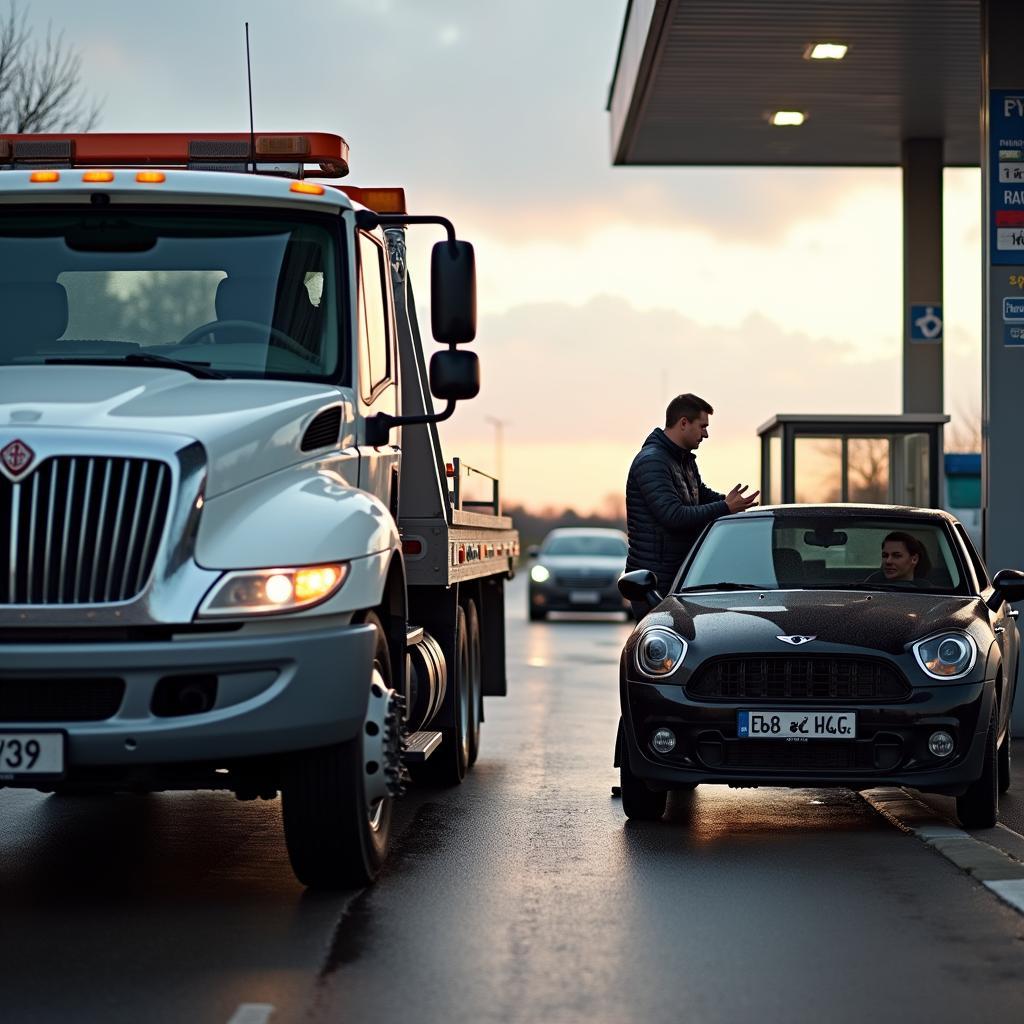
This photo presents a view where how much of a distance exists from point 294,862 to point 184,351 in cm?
205

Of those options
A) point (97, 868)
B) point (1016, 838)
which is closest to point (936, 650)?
point (1016, 838)

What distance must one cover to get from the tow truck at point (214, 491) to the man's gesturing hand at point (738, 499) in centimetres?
209

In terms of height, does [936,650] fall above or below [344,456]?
below

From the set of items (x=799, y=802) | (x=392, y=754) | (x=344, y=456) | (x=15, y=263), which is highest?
(x=15, y=263)

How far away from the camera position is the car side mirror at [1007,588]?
9.81 metres

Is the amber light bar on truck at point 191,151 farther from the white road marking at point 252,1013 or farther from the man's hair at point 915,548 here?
the white road marking at point 252,1013

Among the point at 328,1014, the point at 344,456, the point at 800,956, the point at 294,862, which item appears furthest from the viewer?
the point at 344,456

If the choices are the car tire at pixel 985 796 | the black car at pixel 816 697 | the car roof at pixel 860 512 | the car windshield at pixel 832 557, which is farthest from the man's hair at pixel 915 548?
the car tire at pixel 985 796

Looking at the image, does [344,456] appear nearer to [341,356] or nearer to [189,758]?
[341,356]

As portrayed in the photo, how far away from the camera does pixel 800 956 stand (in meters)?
6.24

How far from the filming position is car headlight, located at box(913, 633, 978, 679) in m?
8.77

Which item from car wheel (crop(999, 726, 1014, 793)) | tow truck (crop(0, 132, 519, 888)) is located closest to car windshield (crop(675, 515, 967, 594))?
car wheel (crop(999, 726, 1014, 793))

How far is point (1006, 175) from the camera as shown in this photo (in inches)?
548

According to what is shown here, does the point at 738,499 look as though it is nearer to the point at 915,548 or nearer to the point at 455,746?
the point at 915,548
